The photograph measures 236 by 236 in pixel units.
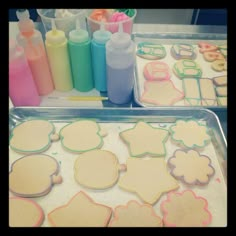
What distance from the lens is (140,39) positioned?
102 centimetres

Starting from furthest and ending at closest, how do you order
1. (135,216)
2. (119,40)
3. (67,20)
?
(67,20) < (119,40) < (135,216)

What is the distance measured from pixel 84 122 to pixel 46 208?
240 mm

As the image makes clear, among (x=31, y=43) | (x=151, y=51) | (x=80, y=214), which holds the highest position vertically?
(x=31, y=43)

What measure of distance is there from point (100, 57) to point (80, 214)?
391mm

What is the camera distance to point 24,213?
576mm

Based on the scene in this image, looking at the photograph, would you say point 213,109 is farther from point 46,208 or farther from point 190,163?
point 46,208

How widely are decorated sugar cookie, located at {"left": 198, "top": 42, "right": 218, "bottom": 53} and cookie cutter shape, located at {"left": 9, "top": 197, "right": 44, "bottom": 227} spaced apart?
0.74 m

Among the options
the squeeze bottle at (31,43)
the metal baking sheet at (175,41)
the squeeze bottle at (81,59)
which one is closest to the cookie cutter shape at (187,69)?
the metal baking sheet at (175,41)

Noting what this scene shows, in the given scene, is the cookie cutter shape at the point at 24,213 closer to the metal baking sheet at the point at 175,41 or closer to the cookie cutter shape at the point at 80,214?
the cookie cutter shape at the point at 80,214

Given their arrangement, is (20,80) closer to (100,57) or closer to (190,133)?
(100,57)

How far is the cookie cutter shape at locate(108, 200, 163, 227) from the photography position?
22.3 inches

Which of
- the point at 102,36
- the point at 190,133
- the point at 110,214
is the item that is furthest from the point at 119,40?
the point at 110,214

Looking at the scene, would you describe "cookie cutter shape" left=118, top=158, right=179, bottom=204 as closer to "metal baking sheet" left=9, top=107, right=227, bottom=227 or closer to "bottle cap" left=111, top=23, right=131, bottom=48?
"metal baking sheet" left=9, top=107, right=227, bottom=227
